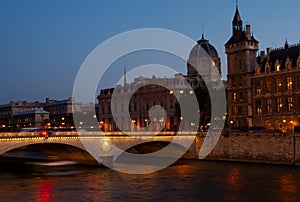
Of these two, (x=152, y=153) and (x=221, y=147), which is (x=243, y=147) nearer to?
(x=221, y=147)

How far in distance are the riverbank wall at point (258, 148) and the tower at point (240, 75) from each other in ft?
58.3

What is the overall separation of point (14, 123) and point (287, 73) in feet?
451

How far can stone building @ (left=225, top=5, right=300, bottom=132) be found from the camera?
277ft


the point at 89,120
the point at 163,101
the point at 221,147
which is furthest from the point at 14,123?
the point at 221,147

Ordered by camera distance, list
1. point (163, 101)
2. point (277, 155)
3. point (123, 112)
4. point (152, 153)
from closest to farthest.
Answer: point (277, 155)
point (152, 153)
point (163, 101)
point (123, 112)

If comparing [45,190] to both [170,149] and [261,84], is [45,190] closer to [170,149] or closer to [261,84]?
[170,149]

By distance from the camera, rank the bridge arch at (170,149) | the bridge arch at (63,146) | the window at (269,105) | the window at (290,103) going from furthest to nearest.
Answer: the window at (269,105)
the window at (290,103)
the bridge arch at (170,149)
the bridge arch at (63,146)

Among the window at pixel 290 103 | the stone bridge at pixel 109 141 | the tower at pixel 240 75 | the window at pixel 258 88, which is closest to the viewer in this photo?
the stone bridge at pixel 109 141

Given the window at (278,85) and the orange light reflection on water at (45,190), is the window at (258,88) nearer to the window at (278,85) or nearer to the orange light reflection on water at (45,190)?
the window at (278,85)

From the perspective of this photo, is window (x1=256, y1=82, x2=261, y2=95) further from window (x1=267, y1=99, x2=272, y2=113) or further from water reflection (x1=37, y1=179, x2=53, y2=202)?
water reflection (x1=37, y1=179, x2=53, y2=202)

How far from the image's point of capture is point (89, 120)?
152 metres

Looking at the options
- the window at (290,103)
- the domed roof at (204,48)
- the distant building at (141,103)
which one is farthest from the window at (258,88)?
the domed roof at (204,48)

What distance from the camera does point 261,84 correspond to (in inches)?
3541

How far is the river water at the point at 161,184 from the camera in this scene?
4369 centimetres
